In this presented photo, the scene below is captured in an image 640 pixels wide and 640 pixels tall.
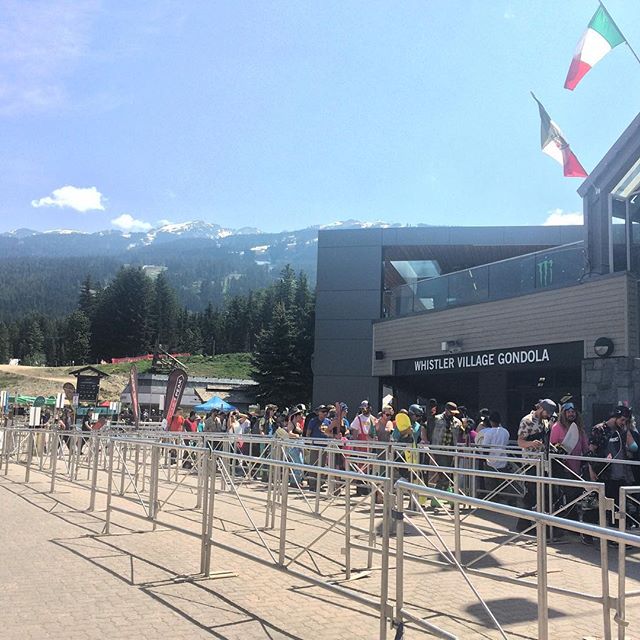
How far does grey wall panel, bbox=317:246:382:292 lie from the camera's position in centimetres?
2761

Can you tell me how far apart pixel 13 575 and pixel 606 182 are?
15152mm

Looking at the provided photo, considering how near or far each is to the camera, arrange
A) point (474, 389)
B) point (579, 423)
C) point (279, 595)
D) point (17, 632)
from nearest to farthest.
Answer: point (17, 632)
point (279, 595)
point (579, 423)
point (474, 389)

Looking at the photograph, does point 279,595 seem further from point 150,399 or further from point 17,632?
point 150,399

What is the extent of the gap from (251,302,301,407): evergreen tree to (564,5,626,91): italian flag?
129 feet

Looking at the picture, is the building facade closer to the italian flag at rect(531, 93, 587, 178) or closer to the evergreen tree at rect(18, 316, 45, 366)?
the italian flag at rect(531, 93, 587, 178)

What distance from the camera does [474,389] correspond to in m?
24.8

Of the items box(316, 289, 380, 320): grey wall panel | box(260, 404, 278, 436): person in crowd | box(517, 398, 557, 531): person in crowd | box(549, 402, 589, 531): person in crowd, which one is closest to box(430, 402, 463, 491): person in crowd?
box(517, 398, 557, 531): person in crowd

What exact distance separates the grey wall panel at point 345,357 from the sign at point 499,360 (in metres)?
3.10

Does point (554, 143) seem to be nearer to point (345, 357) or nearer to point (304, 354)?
point (345, 357)

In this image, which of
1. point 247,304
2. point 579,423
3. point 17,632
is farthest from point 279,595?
point 247,304

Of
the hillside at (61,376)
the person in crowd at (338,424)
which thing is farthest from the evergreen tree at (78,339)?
the person in crowd at (338,424)

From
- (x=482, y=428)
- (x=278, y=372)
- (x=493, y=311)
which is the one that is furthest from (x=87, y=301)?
(x=482, y=428)

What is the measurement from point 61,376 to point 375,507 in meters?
82.1

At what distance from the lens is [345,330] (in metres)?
27.9
